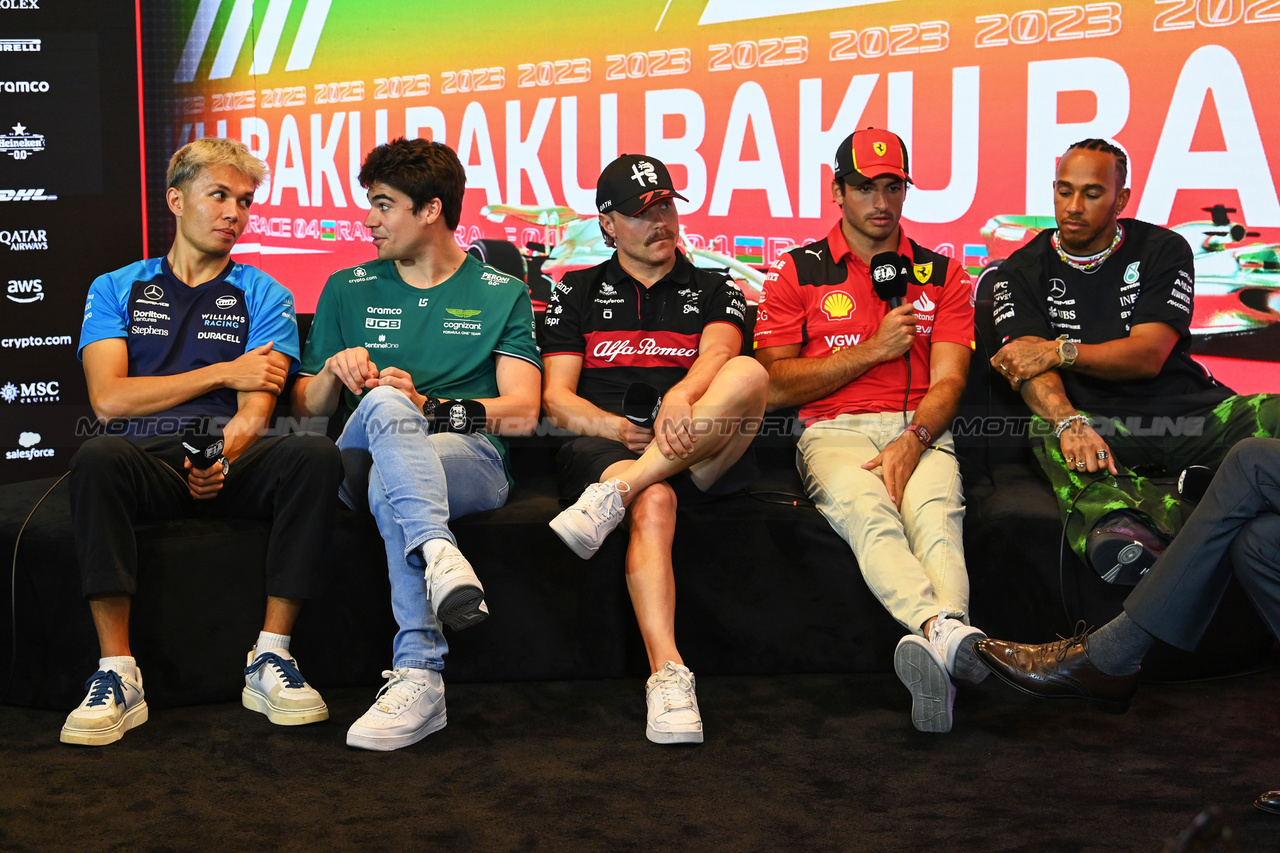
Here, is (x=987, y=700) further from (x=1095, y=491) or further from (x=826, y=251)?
(x=826, y=251)

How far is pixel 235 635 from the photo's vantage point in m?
2.35

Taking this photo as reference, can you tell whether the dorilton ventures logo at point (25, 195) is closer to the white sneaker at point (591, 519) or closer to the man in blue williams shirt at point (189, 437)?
the man in blue williams shirt at point (189, 437)

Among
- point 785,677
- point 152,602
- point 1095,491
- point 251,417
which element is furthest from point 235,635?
point 1095,491

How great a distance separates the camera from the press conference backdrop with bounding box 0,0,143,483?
3.92 m

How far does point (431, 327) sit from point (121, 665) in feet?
3.39

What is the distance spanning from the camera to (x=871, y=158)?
2768mm

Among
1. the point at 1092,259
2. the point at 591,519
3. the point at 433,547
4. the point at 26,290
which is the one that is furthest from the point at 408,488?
the point at 26,290

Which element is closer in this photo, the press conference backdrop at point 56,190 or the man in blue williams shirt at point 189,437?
the man in blue williams shirt at point 189,437

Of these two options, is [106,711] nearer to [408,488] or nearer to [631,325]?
[408,488]

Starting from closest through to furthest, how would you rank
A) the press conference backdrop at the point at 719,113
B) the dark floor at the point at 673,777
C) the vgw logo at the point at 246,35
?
1. the dark floor at the point at 673,777
2. the press conference backdrop at the point at 719,113
3. the vgw logo at the point at 246,35

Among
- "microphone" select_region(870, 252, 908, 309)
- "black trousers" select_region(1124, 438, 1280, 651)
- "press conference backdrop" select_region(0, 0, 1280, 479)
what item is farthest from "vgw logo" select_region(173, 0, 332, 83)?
"black trousers" select_region(1124, 438, 1280, 651)

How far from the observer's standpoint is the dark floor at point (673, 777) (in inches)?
67.9

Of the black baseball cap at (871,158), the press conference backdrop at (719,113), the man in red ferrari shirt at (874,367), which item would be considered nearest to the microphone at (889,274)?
the man in red ferrari shirt at (874,367)

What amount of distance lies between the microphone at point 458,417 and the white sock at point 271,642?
0.56 metres
